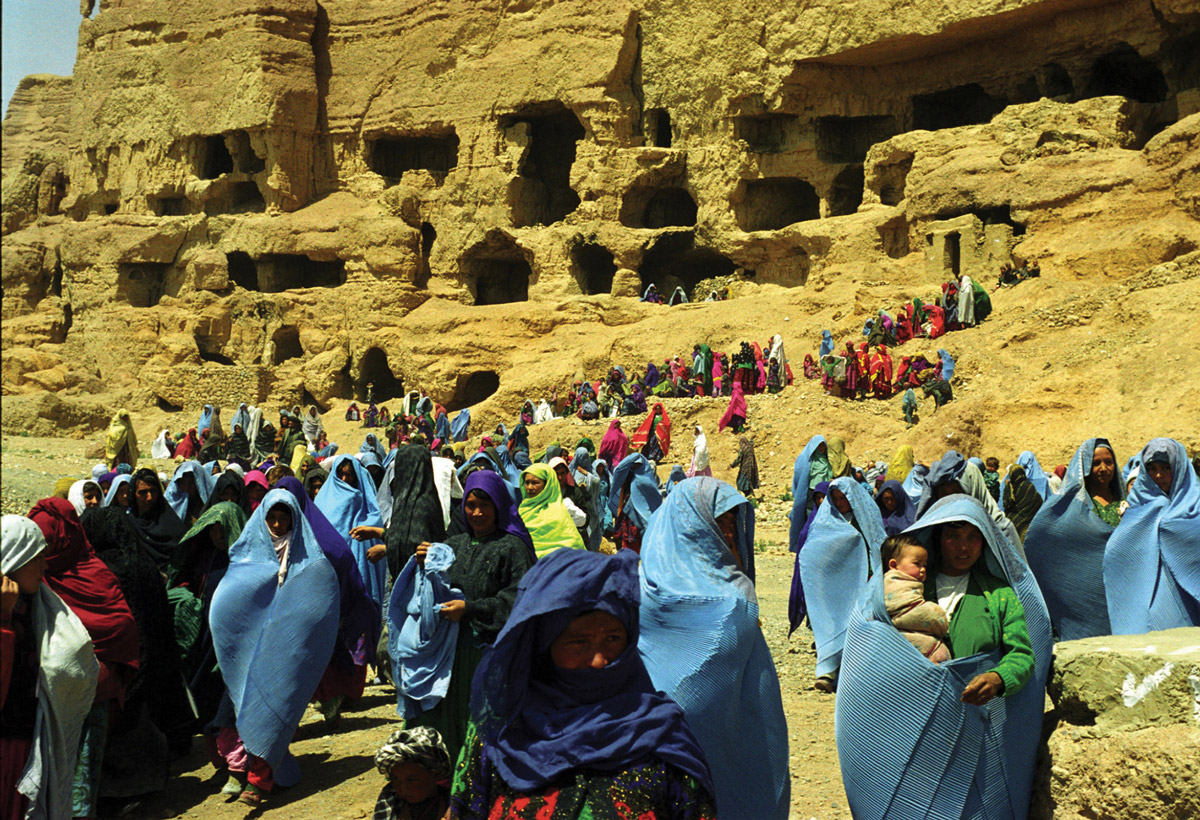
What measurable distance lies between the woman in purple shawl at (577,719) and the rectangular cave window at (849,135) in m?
29.2

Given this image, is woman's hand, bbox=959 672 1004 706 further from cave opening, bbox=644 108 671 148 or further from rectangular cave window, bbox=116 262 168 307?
rectangular cave window, bbox=116 262 168 307

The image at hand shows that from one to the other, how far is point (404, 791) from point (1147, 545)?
164 inches

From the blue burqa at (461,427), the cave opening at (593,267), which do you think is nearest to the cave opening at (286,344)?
the cave opening at (593,267)

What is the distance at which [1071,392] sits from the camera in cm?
1677

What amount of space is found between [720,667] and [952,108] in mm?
29619

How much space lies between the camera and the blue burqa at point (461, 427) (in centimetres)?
2672

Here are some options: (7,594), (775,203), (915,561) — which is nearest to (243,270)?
(775,203)

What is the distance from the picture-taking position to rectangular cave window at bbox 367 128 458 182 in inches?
1414

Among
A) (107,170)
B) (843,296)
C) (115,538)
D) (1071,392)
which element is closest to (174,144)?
(107,170)

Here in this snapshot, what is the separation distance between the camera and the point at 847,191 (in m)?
30.9

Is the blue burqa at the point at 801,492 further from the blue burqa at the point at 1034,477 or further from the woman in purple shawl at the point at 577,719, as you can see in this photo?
the woman in purple shawl at the point at 577,719

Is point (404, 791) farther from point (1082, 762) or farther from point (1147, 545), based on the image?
point (1147, 545)

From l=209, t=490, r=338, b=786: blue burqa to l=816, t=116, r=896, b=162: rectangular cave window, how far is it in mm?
26921

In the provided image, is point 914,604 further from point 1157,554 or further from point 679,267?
point 679,267
